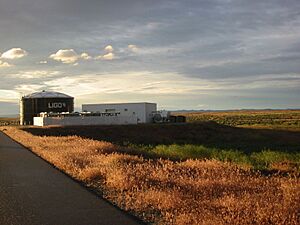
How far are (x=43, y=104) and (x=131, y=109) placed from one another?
57.4 ft

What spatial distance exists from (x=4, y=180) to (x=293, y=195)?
852 cm

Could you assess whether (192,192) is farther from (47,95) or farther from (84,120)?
(47,95)

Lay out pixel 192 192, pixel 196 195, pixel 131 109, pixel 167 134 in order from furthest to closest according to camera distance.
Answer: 1. pixel 131 109
2. pixel 167 134
3. pixel 192 192
4. pixel 196 195

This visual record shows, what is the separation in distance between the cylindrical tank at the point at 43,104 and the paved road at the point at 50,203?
216 ft

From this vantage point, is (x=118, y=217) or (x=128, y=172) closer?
(x=118, y=217)

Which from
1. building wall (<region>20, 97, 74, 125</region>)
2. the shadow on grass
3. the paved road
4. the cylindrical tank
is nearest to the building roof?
the cylindrical tank

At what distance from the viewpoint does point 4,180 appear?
12.7m

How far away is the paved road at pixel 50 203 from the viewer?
7.57m

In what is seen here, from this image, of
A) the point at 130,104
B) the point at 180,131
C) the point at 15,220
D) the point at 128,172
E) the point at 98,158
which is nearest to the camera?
the point at 15,220

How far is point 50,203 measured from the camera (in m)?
9.08

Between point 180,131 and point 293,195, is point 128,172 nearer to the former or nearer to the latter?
point 293,195

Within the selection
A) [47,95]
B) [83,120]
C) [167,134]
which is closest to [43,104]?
[47,95]

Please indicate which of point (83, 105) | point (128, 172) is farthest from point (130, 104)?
point (128, 172)

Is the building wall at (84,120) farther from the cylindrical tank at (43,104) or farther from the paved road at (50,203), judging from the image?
the paved road at (50,203)
